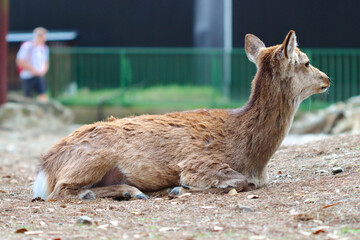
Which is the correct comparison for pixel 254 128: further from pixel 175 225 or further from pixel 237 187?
pixel 175 225

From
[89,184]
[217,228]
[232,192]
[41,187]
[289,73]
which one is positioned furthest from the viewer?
[289,73]

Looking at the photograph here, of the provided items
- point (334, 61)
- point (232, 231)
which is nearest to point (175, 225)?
point (232, 231)

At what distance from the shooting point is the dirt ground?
443cm

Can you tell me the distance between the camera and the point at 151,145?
627 cm

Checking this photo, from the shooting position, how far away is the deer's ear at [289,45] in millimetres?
6073

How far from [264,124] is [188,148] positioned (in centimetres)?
86

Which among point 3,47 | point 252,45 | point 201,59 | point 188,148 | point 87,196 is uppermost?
point 252,45

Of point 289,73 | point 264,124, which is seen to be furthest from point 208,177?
point 289,73

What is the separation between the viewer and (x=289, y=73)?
6.36 meters

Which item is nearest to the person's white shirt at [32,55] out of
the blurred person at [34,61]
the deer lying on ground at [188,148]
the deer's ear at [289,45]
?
the blurred person at [34,61]

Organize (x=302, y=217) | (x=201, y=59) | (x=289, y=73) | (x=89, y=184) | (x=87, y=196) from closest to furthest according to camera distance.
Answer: (x=302, y=217) < (x=87, y=196) < (x=89, y=184) < (x=289, y=73) < (x=201, y=59)

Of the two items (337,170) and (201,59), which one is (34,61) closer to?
(201,59)

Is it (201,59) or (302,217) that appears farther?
(201,59)

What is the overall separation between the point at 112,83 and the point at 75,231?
13.6 meters
